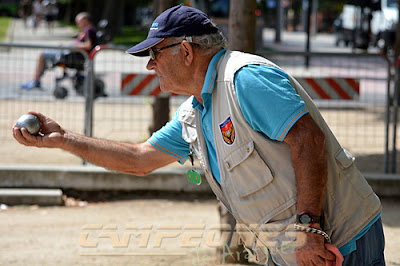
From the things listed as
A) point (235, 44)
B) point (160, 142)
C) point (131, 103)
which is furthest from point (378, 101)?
point (160, 142)

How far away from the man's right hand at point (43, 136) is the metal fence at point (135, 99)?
13.0 ft

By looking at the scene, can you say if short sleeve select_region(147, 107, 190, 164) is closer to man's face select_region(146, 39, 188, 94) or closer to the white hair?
man's face select_region(146, 39, 188, 94)

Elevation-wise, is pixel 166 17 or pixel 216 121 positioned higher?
pixel 166 17

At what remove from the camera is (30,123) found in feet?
9.66

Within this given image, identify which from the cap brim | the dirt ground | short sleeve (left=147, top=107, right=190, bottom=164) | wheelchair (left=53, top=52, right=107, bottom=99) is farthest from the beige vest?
wheelchair (left=53, top=52, right=107, bottom=99)

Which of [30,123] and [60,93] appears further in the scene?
[60,93]

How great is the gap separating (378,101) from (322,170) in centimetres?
806

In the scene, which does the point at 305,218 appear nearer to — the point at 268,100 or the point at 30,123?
the point at 268,100

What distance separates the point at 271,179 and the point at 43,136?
3.87 ft

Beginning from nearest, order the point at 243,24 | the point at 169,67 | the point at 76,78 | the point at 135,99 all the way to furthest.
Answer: the point at 169,67 → the point at 243,24 → the point at 76,78 → the point at 135,99

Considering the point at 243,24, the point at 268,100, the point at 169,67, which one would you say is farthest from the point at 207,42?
the point at 243,24

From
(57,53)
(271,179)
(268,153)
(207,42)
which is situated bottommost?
(271,179)

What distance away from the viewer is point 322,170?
2406mm

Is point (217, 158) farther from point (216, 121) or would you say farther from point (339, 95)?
point (339, 95)
